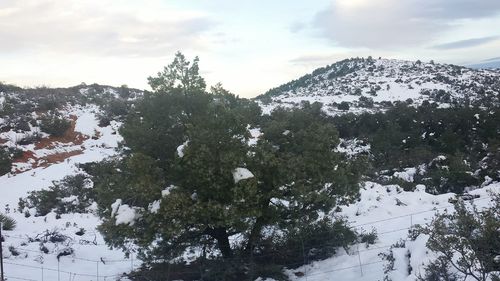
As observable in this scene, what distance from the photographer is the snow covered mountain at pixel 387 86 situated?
192 feet

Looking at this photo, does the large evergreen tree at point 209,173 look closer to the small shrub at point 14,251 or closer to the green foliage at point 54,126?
the small shrub at point 14,251

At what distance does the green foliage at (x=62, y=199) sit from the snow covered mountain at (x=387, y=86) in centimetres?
2896

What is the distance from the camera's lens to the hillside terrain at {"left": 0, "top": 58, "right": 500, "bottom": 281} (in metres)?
12.8

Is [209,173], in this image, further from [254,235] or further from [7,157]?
Result: [7,157]

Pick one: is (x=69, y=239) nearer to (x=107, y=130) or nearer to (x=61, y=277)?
(x=61, y=277)

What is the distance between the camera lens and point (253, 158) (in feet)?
41.4

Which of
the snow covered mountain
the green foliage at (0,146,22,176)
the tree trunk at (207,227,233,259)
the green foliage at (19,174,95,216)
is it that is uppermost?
the snow covered mountain

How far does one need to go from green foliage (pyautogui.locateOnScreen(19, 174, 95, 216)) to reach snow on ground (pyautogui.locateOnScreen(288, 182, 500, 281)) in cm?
1155

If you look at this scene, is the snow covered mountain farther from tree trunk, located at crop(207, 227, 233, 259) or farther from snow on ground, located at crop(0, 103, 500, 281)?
tree trunk, located at crop(207, 227, 233, 259)

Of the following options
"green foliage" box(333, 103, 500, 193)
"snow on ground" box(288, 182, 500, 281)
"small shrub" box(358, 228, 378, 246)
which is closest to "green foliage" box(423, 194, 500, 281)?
"snow on ground" box(288, 182, 500, 281)

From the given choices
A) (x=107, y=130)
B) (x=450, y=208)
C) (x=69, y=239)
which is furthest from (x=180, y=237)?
(x=107, y=130)

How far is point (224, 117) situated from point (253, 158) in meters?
1.31

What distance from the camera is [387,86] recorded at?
250 ft

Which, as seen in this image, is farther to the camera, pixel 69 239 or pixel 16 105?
pixel 16 105
